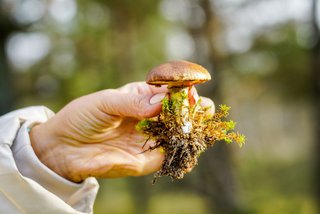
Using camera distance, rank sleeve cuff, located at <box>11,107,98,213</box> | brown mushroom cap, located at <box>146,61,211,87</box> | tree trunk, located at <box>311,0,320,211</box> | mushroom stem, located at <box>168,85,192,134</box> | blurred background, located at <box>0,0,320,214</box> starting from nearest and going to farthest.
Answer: brown mushroom cap, located at <box>146,61,211,87</box>, mushroom stem, located at <box>168,85,192,134</box>, sleeve cuff, located at <box>11,107,98,213</box>, tree trunk, located at <box>311,0,320,211</box>, blurred background, located at <box>0,0,320,214</box>

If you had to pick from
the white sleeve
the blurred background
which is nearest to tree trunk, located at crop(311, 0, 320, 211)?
the blurred background

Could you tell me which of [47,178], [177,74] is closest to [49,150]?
[47,178]

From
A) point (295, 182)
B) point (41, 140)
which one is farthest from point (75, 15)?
point (41, 140)

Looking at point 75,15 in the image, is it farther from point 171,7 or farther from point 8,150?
point 8,150

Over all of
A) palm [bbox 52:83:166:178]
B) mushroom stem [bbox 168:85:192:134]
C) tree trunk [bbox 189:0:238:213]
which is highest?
mushroom stem [bbox 168:85:192:134]

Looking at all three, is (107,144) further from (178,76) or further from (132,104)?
(178,76)

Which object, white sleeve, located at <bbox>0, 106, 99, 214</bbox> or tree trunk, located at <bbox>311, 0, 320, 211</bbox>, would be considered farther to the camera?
tree trunk, located at <bbox>311, 0, 320, 211</bbox>

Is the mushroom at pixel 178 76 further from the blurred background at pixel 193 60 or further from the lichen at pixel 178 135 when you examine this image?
the blurred background at pixel 193 60

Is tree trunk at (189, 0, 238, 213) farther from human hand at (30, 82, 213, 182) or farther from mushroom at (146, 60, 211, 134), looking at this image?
mushroom at (146, 60, 211, 134)

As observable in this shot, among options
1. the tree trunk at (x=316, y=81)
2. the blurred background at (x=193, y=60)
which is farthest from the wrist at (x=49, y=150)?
the tree trunk at (x=316, y=81)

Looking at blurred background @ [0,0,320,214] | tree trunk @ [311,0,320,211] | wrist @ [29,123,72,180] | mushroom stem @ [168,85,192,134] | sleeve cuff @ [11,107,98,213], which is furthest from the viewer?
blurred background @ [0,0,320,214]
